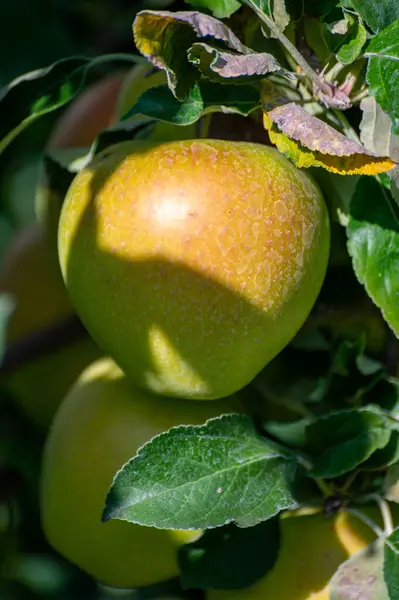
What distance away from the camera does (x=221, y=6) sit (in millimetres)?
833

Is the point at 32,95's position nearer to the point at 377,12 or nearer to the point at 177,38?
the point at 177,38

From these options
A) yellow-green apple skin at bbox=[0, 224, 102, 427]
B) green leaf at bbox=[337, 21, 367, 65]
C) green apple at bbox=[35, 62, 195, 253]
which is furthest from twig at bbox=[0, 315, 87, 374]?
green leaf at bbox=[337, 21, 367, 65]

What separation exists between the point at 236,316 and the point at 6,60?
1.45 meters

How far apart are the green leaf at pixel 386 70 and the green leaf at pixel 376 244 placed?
0.11 metres

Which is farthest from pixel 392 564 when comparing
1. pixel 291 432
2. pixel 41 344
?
pixel 41 344

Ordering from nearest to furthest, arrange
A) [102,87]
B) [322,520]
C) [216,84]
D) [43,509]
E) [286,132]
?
1. [286,132]
2. [216,84]
3. [322,520]
4. [43,509]
5. [102,87]

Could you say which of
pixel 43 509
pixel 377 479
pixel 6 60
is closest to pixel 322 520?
pixel 377 479

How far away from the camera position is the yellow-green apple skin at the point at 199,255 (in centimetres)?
78

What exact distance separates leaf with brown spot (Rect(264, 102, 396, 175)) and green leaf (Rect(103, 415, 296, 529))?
27 cm

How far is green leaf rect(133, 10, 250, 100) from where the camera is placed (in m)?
0.71

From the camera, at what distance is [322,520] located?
925 millimetres

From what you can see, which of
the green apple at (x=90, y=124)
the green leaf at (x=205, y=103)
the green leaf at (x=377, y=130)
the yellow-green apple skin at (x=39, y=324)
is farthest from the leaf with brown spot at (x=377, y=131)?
the yellow-green apple skin at (x=39, y=324)

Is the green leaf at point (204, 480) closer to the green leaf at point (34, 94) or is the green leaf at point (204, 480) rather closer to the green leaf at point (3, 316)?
the green leaf at point (3, 316)

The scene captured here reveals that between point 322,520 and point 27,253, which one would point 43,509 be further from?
point 27,253
